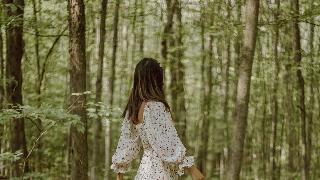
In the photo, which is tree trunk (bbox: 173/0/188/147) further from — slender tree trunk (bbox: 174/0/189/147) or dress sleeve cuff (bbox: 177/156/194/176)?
dress sleeve cuff (bbox: 177/156/194/176)

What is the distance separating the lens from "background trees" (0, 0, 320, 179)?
20.2ft

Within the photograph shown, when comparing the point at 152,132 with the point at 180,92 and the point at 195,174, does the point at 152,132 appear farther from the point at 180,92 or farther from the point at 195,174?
the point at 180,92

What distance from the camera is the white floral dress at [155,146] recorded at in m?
3.73

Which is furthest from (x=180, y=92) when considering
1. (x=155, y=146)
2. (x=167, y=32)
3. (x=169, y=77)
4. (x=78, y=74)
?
(x=155, y=146)

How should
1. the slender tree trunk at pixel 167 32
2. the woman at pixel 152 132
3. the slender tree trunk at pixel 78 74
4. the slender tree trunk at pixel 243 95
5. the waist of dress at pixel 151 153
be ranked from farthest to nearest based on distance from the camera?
the slender tree trunk at pixel 167 32
the slender tree trunk at pixel 243 95
the slender tree trunk at pixel 78 74
the waist of dress at pixel 151 153
the woman at pixel 152 132

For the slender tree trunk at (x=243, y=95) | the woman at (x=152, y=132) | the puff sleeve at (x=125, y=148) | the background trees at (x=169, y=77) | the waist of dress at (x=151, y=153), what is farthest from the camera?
the slender tree trunk at (x=243, y=95)

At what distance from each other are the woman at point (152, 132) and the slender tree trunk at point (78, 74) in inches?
86.0

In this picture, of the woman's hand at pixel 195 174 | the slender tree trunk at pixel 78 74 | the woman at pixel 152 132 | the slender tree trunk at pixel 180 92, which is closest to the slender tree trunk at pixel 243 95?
the slender tree trunk at pixel 78 74

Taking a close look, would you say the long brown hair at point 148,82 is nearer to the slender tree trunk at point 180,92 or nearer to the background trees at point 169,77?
the background trees at point 169,77

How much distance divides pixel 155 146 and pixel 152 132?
109 millimetres

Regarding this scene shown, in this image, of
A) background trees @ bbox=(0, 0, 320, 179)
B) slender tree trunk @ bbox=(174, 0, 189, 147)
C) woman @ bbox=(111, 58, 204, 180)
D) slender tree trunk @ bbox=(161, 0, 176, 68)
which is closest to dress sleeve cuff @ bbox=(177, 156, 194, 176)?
woman @ bbox=(111, 58, 204, 180)

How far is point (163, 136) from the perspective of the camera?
12.3 feet

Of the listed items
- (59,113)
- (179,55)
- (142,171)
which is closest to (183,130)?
(179,55)

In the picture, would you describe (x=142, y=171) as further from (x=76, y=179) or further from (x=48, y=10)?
(x=48, y=10)
